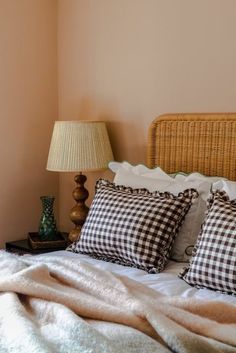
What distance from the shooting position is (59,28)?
3.28 meters

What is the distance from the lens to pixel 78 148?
8.91ft

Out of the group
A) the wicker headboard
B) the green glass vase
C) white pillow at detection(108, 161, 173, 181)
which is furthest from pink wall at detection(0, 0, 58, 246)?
the wicker headboard

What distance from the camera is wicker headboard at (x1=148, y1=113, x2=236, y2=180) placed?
235cm

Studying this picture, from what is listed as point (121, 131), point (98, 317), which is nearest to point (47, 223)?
point (121, 131)

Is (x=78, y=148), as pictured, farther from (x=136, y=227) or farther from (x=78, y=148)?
(x=136, y=227)

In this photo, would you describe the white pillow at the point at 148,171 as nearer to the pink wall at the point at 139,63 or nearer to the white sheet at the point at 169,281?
the pink wall at the point at 139,63

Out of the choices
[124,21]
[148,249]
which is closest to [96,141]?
[124,21]

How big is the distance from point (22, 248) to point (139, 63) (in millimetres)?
1318

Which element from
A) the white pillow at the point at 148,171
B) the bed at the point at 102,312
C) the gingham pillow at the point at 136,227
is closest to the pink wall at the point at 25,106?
the white pillow at the point at 148,171

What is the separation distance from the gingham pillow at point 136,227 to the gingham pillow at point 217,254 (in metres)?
0.19

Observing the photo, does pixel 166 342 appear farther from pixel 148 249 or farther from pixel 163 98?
pixel 163 98

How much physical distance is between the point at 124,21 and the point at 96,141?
754 millimetres

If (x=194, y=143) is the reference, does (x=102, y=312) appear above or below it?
below

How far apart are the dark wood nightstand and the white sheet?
0.62 meters
